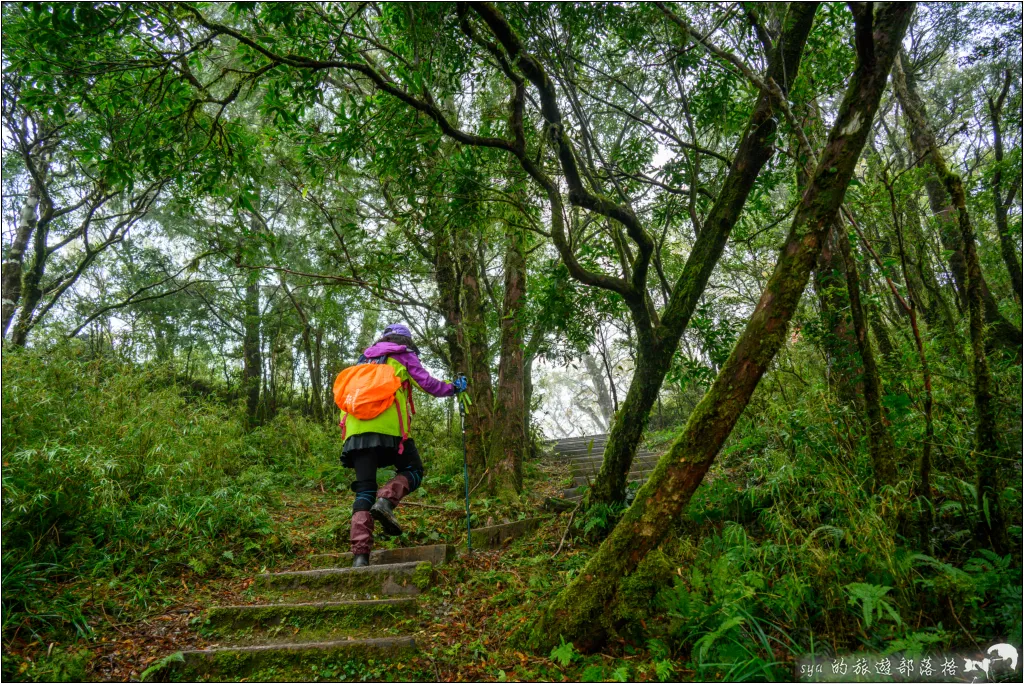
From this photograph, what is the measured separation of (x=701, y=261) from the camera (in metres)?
4.62

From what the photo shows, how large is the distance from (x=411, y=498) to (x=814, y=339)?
5245mm

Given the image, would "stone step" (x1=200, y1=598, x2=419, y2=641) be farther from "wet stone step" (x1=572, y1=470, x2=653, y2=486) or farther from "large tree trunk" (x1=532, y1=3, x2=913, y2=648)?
"wet stone step" (x1=572, y1=470, x2=653, y2=486)

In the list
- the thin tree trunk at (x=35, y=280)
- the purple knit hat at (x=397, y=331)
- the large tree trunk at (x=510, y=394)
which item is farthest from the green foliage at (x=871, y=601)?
the thin tree trunk at (x=35, y=280)

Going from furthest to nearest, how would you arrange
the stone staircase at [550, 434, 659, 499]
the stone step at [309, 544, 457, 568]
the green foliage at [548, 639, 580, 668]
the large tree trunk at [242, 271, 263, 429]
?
the large tree trunk at [242, 271, 263, 429]
the stone staircase at [550, 434, 659, 499]
the stone step at [309, 544, 457, 568]
the green foliage at [548, 639, 580, 668]

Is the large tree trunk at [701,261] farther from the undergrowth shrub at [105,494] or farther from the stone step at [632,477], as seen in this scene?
the undergrowth shrub at [105,494]

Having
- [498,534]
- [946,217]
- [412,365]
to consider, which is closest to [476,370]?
[412,365]

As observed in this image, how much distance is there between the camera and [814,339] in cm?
437

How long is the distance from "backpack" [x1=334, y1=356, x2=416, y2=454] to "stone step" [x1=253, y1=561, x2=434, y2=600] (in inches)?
41.6

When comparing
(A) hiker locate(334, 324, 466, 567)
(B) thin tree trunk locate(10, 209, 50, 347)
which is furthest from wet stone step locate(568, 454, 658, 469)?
(B) thin tree trunk locate(10, 209, 50, 347)

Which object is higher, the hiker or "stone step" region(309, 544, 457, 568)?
the hiker

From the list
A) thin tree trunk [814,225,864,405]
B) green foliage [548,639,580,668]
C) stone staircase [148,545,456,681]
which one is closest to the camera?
green foliage [548,639,580,668]

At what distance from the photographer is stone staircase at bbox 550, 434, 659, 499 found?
271 inches

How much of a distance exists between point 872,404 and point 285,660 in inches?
163

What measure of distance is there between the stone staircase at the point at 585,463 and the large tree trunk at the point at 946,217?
3690 millimetres
